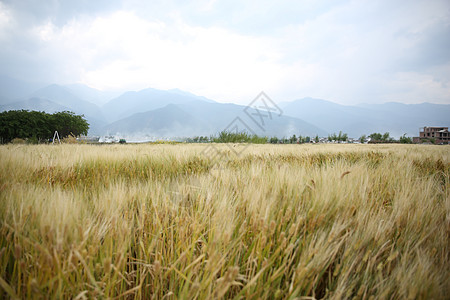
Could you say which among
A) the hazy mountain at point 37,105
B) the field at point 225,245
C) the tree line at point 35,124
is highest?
the hazy mountain at point 37,105

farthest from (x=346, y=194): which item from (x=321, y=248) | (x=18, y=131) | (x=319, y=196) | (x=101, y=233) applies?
(x=18, y=131)

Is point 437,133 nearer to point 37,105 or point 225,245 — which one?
point 225,245

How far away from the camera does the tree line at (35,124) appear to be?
25.5 metres

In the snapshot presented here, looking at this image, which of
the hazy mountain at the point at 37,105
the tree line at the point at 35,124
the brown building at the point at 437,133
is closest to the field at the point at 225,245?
the tree line at the point at 35,124

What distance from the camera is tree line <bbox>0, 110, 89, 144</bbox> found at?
25452mm

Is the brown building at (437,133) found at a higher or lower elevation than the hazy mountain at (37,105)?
lower

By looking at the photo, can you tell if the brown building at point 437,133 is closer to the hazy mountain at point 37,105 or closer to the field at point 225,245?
the field at point 225,245

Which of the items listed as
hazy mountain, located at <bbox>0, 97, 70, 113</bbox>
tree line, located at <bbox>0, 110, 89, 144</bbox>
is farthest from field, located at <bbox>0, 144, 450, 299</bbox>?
hazy mountain, located at <bbox>0, 97, 70, 113</bbox>

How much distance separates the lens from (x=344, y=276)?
0.55 m

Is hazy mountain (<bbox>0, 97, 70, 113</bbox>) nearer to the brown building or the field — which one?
the field

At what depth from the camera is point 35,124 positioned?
2706 cm

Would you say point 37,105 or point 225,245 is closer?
point 225,245

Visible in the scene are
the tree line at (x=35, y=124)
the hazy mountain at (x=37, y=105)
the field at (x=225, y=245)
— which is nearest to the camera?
the field at (x=225, y=245)

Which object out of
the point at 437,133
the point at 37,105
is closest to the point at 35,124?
the point at 437,133
